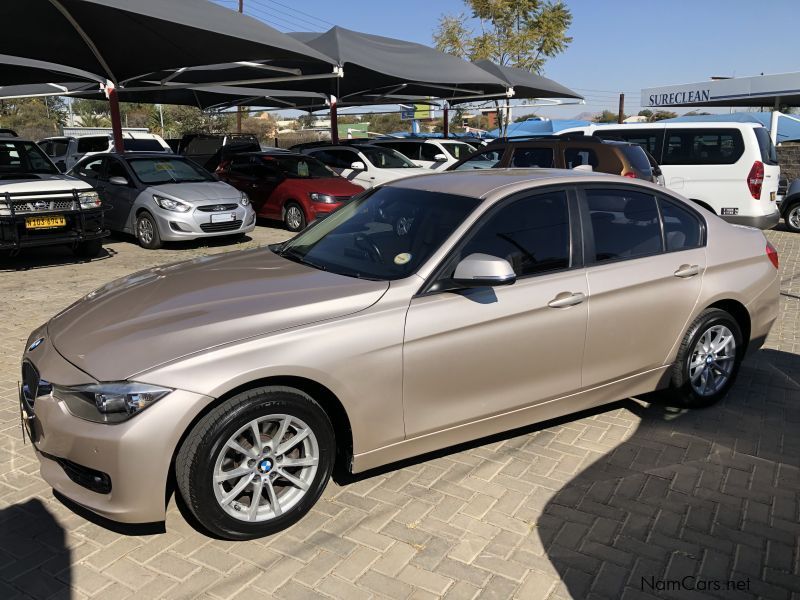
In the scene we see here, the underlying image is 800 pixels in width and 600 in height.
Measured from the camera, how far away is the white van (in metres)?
11.1

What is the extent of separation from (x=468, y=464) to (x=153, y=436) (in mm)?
1831

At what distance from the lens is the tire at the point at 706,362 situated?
14.3ft

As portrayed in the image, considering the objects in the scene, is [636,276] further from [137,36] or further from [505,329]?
[137,36]

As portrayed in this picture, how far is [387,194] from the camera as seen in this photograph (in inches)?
169

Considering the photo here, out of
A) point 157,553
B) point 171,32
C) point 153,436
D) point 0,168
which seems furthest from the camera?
point 171,32

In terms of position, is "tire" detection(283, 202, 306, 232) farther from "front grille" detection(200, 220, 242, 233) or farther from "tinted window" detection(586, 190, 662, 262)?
"tinted window" detection(586, 190, 662, 262)

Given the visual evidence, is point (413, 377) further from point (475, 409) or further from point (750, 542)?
point (750, 542)

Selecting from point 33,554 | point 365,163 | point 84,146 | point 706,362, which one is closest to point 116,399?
point 33,554

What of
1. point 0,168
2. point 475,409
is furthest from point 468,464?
point 0,168

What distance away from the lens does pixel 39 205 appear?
8.63 meters

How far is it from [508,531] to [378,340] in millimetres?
1117

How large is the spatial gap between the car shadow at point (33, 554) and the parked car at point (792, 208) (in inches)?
548

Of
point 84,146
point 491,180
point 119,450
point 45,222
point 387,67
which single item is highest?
point 387,67

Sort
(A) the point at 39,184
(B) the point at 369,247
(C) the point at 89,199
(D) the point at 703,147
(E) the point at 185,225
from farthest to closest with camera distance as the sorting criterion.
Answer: (D) the point at 703,147 → (E) the point at 185,225 → (C) the point at 89,199 → (A) the point at 39,184 → (B) the point at 369,247
